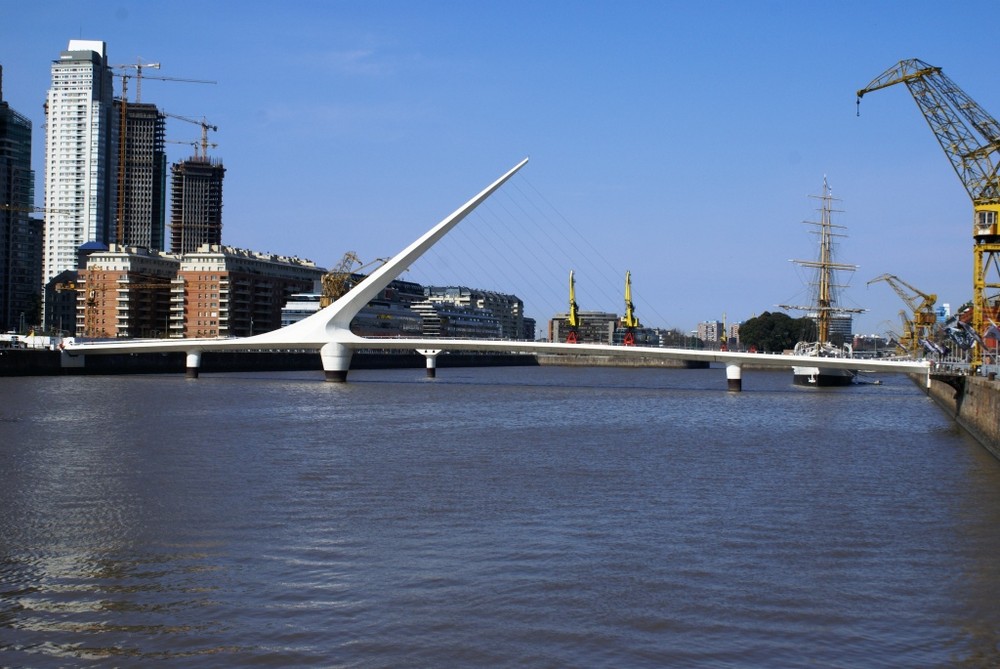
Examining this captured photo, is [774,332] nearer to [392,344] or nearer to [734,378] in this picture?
[734,378]

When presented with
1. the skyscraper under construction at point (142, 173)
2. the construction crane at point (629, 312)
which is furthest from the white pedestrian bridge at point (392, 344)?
the skyscraper under construction at point (142, 173)

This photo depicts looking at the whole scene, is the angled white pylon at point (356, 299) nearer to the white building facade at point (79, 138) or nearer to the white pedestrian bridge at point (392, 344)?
the white pedestrian bridge at point (392, 344)

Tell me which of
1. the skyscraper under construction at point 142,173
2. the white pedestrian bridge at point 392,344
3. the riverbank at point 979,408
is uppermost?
the skyscraper under construction at point 142,173

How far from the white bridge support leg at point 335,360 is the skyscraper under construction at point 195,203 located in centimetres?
11269

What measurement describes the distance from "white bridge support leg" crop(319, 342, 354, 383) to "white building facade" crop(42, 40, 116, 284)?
102253 millimetres

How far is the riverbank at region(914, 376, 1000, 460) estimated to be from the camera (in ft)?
67.7

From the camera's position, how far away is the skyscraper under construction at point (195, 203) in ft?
504

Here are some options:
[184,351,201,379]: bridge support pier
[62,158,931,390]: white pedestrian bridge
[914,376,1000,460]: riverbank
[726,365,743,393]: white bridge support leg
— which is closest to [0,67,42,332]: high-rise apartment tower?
[184,351,201,379]: bridge support pier

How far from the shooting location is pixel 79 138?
143m

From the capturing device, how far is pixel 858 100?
33688 millimetres

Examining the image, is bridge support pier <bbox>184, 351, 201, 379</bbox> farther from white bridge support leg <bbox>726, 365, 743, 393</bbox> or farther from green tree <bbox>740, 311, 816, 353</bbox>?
green tree <bbox>740, 311, 816, 353</bbox>

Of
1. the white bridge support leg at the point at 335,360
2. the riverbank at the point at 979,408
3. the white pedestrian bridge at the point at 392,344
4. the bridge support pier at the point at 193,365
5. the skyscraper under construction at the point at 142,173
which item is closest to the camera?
the riverbank at the point at 979,408

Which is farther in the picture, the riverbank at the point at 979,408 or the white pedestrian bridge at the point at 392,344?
the white pedestrian bridge at the point at 392,344

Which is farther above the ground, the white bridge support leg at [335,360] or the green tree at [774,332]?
the green tree at [774,332]
